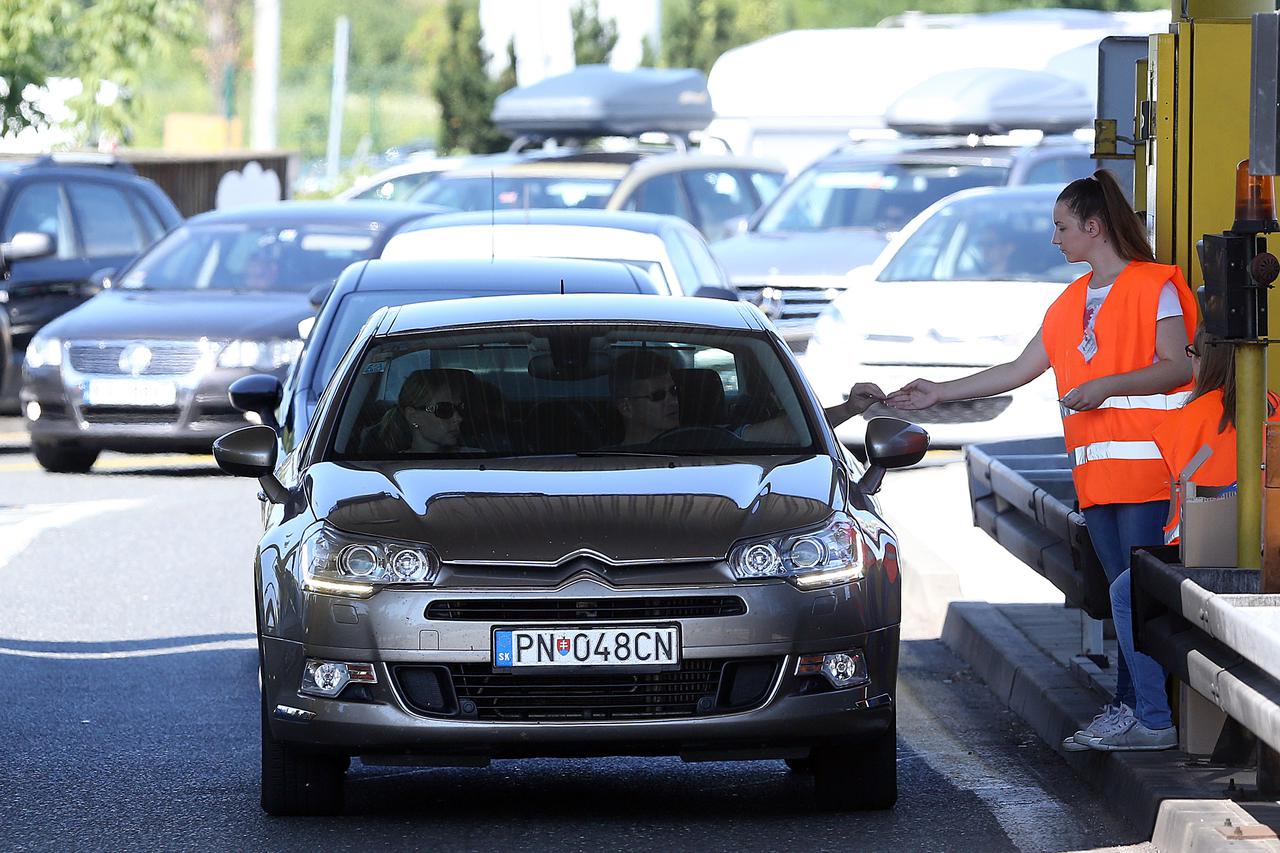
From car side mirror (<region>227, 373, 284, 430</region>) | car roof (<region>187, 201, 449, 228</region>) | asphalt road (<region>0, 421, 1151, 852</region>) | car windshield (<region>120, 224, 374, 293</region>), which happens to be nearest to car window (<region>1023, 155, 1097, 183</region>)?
car roof (<region>187, 201, 449, 228</region>)

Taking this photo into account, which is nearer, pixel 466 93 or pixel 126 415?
pixel 126 415

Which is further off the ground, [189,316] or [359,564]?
[359,564]

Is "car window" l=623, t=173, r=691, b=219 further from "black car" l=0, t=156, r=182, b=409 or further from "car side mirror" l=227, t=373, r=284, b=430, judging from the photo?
"car side mirror" l=227, t=373, r=284, b=430

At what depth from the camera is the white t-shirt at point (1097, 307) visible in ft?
23.1

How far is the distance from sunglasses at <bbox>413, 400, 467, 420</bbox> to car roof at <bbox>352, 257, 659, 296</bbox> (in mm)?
2725

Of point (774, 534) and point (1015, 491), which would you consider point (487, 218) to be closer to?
point (1015, 491)

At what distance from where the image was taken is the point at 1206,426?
6945mm

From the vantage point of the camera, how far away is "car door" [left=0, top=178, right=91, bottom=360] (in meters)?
18.0

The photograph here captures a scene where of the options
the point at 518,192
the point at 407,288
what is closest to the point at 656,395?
the point at 407,288

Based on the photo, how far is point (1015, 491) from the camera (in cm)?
859

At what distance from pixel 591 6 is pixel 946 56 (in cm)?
2824

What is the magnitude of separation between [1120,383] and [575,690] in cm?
177

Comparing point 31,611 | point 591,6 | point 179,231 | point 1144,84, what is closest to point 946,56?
point 179,231

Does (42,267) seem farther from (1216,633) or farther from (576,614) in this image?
(1216,633)
